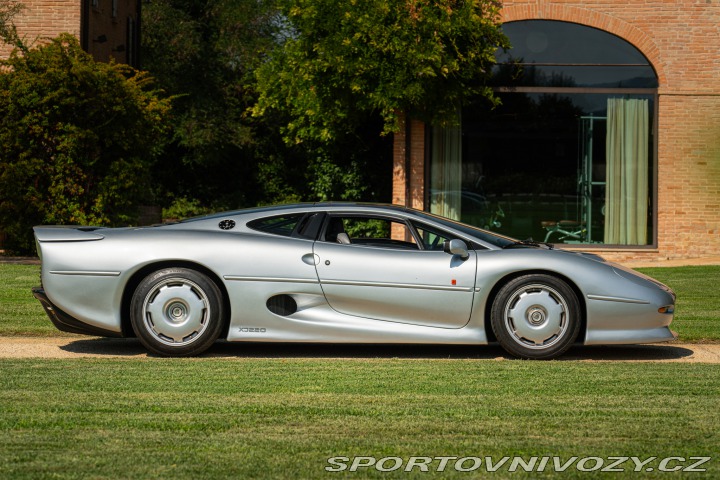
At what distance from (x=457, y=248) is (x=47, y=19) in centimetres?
1521

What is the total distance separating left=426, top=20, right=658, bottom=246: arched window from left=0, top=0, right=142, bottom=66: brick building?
753cm

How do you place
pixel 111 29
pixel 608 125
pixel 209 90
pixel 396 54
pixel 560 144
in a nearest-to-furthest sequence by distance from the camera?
1. pixel 396 54
2. pixel 560 144
3. pixel 608 125
4. pixel 111 29
5. pixel 209 90

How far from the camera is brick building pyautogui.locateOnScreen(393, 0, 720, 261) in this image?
18953 millimetres

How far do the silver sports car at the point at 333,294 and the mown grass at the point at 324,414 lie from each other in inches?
15.4

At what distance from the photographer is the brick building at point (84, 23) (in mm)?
20594

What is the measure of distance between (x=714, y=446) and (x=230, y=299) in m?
4.07

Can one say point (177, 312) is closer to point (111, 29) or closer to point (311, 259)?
point (311, 259)

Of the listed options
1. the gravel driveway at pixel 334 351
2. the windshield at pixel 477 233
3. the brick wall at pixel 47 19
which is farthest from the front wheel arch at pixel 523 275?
the brick wall at pixel 47 19

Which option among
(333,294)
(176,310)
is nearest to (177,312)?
(176,310)

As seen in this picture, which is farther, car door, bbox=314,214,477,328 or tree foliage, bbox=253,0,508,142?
tree foliage, bbox=253,0,508,142

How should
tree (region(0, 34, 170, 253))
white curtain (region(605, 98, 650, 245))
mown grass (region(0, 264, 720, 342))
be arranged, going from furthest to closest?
white curtain (region(605, 98, 650, 245))
tree (region(0, 34, 170, 253))
mown grass (region(0, 264, 720, 342))

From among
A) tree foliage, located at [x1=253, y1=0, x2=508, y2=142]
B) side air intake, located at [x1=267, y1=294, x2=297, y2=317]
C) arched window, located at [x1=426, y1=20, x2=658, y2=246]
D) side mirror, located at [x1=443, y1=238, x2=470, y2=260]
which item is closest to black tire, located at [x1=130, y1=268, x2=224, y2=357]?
side air intake, located at [x1=267, y1=294, x2=297, y2=317]

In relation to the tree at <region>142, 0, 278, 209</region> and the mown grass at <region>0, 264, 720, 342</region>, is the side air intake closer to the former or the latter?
the mown grass at <region>0, 264, 720, 342</region>

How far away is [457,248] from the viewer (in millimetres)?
7883
